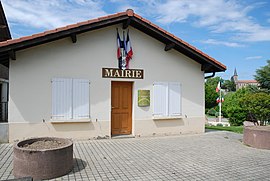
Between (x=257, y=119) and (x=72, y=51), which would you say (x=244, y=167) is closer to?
(x=257, y=119)

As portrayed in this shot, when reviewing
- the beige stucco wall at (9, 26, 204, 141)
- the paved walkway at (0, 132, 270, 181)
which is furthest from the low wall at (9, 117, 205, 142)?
the paved walkway at (0, 132, 270, 181)

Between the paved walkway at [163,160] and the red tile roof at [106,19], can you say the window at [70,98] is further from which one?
the red tile roof at [106,19]

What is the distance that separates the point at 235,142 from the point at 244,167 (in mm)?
3226

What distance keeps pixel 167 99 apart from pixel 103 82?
110 inches

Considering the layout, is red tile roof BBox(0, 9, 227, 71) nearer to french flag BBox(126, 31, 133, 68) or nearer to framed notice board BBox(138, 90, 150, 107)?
french flag BBox(126, 31, 133, 68)

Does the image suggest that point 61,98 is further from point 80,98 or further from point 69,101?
point 80,98

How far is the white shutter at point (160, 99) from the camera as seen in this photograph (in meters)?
9.66

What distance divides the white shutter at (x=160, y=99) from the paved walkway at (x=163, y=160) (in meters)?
1.31

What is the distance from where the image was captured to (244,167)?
576 cm

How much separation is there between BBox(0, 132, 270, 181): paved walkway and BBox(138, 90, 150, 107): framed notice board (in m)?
1.43

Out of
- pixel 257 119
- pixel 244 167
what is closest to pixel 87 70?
pixel 244 167

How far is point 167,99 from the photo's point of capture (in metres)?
9.85

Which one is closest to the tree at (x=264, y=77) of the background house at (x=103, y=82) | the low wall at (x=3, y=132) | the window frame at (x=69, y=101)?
the background house at (x=103, y=82)

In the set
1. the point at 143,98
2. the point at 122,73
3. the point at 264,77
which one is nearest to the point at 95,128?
the point at 143,98
